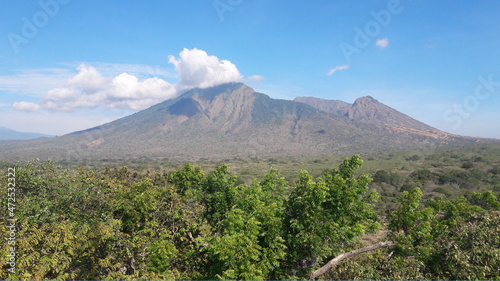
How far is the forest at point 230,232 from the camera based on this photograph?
34.3 ft

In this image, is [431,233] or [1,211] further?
[431,233]

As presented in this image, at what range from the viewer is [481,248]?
11297 millimetres

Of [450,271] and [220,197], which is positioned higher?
[220,197]

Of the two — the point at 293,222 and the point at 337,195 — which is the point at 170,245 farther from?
the point at 337,195

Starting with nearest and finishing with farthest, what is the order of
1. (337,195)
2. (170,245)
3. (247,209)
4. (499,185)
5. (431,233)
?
(170,245)
(337,195)
(247,209)
(431,233)
(499,185)

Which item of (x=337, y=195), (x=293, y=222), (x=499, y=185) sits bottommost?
(x=499, y=185)

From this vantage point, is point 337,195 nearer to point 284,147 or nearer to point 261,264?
point 261,264

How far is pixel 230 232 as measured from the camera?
11.1m

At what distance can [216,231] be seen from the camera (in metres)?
15.0

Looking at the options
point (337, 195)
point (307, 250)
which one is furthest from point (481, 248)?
point (307, 250)

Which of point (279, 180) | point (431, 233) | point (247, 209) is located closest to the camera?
point (247, 209)

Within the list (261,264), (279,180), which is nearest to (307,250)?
(261,264)

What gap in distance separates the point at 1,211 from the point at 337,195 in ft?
52.8

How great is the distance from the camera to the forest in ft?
34.3
